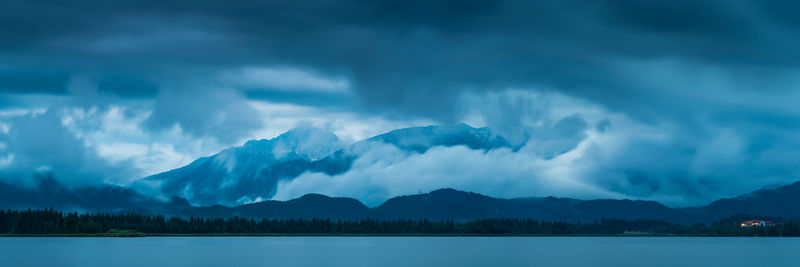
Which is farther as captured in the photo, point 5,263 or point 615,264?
point 615,264

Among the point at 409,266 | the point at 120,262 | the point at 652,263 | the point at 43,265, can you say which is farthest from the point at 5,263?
the point at 652,263

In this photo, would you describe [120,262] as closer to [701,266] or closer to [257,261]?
[257,261]

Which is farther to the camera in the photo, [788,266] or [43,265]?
[788,266]

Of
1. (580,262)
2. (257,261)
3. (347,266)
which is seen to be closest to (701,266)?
(580,262)

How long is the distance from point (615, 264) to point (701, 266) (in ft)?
42.8

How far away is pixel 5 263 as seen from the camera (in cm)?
11644

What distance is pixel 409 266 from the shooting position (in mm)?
121375

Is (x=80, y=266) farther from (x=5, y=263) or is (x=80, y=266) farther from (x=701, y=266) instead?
(x=701, y=266)

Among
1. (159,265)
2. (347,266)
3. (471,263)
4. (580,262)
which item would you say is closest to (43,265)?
(159,265)

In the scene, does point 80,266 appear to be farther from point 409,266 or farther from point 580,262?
point 580,262

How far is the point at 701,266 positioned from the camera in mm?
126562

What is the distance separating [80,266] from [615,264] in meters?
79.2

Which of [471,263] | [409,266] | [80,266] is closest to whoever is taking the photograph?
[80,266]

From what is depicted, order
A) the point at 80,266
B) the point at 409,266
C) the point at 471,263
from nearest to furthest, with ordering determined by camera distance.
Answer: the point at 80,266 → the point at 409,266 → the point at 471,263
